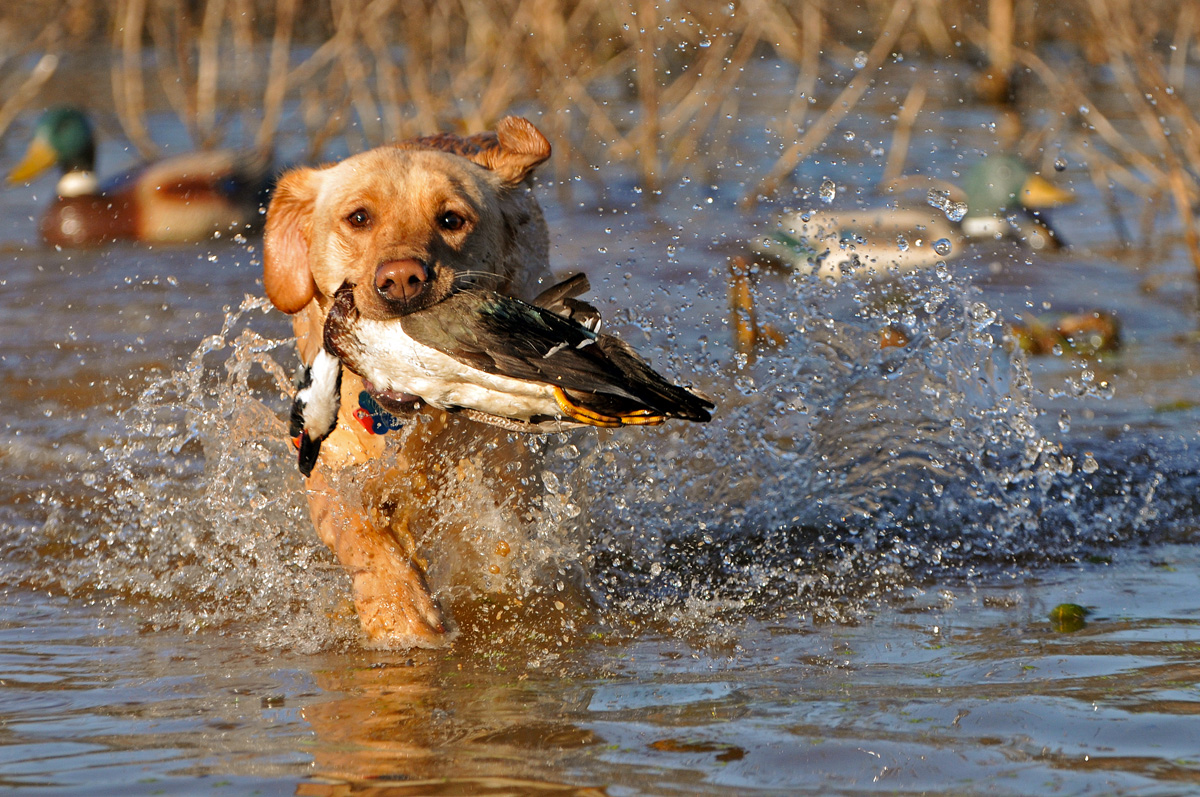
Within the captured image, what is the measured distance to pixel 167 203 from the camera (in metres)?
8.15

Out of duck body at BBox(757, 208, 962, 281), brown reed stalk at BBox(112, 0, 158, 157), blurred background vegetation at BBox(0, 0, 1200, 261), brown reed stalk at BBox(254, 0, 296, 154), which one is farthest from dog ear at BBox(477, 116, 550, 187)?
brown reed stalk at BBox(112, 0, 158, 157)

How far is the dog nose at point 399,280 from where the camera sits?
287 cm

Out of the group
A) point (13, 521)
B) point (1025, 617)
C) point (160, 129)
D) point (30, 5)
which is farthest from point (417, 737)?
point (30, 5)

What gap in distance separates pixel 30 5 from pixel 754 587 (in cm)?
1462

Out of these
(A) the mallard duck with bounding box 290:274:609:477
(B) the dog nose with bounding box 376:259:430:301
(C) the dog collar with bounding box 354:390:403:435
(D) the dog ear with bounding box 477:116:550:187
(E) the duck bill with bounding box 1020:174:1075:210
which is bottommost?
(C) the dog collar with bounding box 354:390:403:435

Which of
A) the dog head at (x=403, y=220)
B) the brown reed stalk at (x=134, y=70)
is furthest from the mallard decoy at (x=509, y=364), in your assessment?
the brown reed stalk at (x=134, y=70)

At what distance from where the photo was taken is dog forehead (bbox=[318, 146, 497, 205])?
3410mm

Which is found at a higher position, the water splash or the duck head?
the duck head

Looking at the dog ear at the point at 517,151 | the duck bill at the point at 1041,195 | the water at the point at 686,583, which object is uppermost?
the dog ear at the point at 517,151

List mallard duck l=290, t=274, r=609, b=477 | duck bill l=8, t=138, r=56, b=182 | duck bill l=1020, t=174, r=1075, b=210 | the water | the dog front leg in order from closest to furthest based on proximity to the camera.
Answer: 1. the water
2. mallard duck l=290, t=274, r=609, b=477
3. the dog front leg
4. duck bill l=1020, t=174, r=1075, b=210
5. duck bill l=8, t=138, r=56, b=182

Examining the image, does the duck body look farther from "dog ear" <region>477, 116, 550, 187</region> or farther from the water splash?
"dog ear" <region>477, 116, 550, 187</region>

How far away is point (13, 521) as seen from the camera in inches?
166

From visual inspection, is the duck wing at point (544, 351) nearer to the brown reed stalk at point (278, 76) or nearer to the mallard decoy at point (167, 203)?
the mallard decoy at point (167, 203)

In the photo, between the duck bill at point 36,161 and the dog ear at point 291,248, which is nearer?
the dog ear at point 291,248
